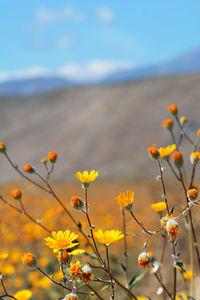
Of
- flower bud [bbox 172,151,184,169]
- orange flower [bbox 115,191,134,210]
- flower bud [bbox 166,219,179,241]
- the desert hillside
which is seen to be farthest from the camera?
the desert hillside

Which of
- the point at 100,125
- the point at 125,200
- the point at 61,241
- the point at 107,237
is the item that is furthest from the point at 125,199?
the point at 100,125

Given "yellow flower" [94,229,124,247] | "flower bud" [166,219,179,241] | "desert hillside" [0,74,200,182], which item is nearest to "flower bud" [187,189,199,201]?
"flower bud" [166,219,179,241]

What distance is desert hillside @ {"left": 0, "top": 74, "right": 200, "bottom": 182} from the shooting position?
3319 cm

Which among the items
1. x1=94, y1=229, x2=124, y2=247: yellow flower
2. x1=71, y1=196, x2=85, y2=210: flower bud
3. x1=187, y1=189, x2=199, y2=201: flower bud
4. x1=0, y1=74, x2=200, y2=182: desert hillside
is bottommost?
x1=94, y1=229, x2=124, y2=247: yellow flower

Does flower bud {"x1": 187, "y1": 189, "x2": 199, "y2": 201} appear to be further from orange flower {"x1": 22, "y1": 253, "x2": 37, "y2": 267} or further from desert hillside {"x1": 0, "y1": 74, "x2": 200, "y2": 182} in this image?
desert hillside {"x1": 0, "y1": 74, "x2": 200, "y2": 182}

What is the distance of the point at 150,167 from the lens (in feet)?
74.6

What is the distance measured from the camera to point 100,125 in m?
43.2

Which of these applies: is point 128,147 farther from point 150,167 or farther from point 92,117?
A: point 92,117

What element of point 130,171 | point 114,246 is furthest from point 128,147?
point 114,246

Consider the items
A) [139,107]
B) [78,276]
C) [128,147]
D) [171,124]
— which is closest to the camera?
[78,276]

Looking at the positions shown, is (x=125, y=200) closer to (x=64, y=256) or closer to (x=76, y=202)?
(x=76, y=202)

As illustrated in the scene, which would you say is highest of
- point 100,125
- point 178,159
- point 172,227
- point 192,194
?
point 100,125

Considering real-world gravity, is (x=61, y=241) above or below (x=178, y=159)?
below

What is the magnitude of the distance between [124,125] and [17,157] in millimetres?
13242
